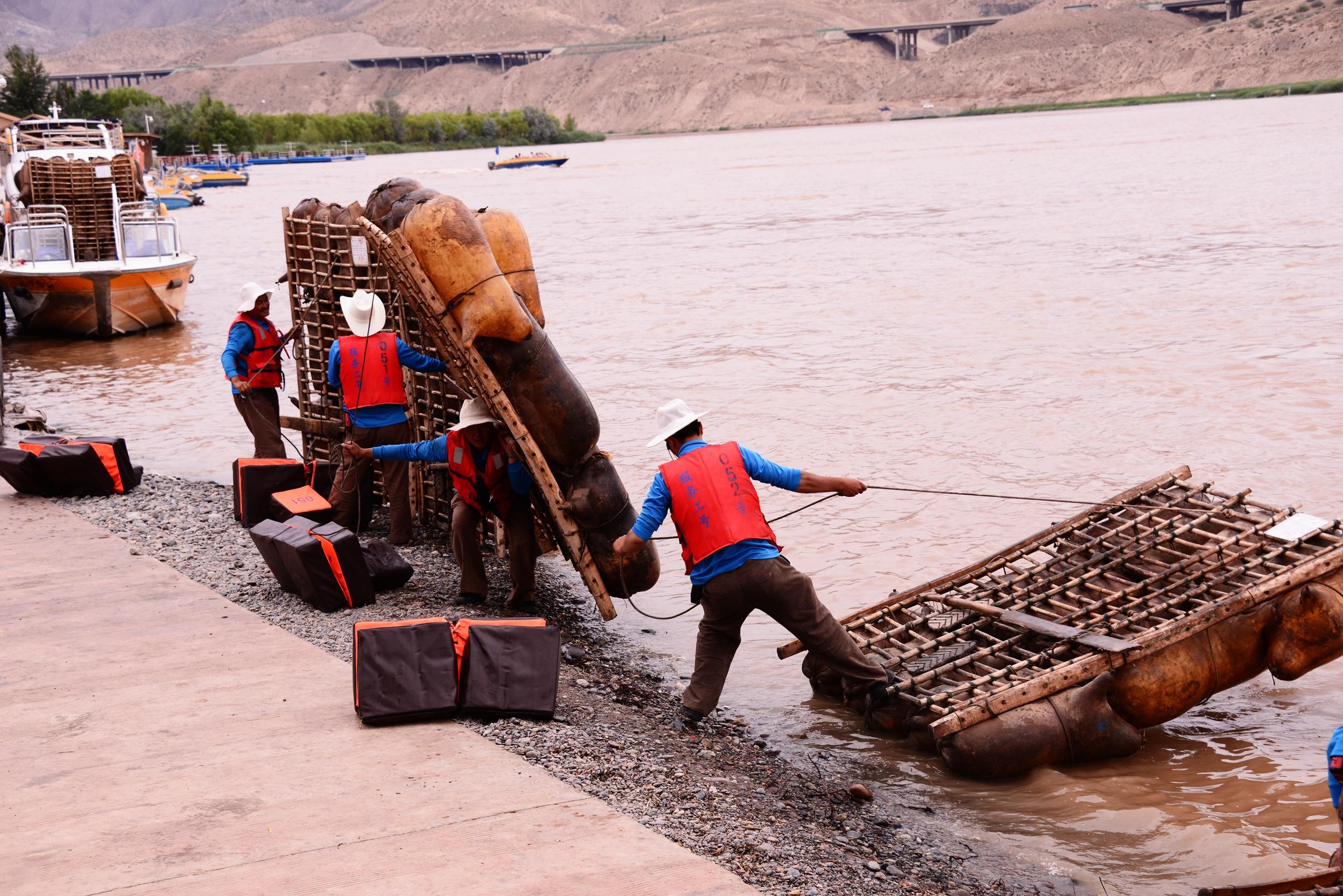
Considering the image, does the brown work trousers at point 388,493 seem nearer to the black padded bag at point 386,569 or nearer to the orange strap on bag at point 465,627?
the black padded bag at point 386,569

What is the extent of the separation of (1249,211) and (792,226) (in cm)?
1490

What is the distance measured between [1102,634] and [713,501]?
2.53 meters

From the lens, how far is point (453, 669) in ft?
23.1

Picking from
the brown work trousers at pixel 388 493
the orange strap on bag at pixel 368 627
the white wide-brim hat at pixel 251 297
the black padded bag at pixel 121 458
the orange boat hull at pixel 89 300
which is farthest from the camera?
the orange boat hull at pixel 89 300

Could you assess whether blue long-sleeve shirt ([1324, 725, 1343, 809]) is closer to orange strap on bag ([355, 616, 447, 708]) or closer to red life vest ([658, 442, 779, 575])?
red life vest ([658, 442, 779, 575])

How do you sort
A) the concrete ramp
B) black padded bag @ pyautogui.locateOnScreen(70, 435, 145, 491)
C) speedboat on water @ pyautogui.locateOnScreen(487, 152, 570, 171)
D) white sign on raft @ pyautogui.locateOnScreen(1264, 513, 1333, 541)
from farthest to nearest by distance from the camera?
speedboat on water @ pyautogui.locateOnScreen(487, 152, 570, 171) < black padded bag @ pyautogui.locateOnScreen(70, 435, 145, 491) < white sign on raft @ pyautogui.locateOnScreen(1264, 513, 1333, 541) < the concrete ramp

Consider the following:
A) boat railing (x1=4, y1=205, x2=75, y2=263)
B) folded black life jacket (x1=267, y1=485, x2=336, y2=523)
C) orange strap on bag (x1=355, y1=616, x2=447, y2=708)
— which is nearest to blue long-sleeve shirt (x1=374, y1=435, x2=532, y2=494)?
folded black life jacket (x1=267, y1=485, x2=336, y2=523)

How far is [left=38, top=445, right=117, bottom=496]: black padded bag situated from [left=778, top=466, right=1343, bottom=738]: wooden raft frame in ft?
25.0

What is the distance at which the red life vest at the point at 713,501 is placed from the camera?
23.4ft

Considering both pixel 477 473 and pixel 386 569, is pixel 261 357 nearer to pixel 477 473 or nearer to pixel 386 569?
pixel 386 569

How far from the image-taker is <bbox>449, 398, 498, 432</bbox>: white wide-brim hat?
9.05 metres

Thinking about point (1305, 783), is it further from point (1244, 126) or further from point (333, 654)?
point (1244, 126)

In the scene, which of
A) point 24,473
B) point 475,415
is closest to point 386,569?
point 475,415

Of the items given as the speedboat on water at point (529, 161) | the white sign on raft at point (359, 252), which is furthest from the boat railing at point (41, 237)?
the speedboat on water at point (529, 161)
